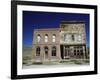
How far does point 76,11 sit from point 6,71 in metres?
0.78

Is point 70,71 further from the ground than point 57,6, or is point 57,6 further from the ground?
point 57,6

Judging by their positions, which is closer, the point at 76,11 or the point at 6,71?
the point at 6,71

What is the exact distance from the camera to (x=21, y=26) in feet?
5.66

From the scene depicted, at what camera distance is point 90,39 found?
192cm

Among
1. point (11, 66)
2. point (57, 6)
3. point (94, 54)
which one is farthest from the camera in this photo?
point (94, 54)

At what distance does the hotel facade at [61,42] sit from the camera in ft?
5.90

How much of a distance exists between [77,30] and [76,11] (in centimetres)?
17

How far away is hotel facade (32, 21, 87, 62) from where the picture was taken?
5.90 ft

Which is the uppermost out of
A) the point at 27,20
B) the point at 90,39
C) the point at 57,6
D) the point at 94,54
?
the point at 57,6

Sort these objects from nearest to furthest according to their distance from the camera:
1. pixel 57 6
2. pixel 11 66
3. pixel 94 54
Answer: pixel 11 66
pixel 57 6
pixel 94 54

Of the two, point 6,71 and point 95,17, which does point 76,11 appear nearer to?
point 95,17

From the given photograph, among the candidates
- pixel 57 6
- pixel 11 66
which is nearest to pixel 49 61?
pixel 11 66

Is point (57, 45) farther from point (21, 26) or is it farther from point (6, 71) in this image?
point (6, 71)

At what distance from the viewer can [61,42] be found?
185 centimetres
